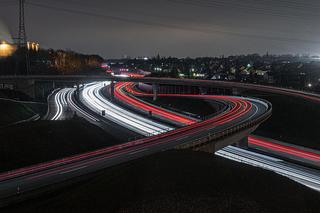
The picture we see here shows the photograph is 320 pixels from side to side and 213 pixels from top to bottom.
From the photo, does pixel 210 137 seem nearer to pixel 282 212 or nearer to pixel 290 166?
pixel 290 166

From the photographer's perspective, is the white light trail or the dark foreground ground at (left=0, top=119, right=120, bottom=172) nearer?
the dark foreground ground at (left=0, top=119, right=120, bottom=172)

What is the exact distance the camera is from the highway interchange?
26500 mm

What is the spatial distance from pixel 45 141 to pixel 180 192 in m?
23.5

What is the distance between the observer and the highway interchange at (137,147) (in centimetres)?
2650

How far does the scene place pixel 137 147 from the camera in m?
34.1

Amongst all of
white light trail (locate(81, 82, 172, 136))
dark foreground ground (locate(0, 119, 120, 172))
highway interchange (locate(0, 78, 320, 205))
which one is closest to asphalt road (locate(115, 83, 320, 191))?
highway interchange (locate(0, 78, 320, 205))

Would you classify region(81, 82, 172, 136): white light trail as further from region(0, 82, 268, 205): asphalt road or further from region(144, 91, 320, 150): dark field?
region(144, 91, 320, 150): dark field

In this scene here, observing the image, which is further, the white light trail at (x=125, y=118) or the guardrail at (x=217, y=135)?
the white light trail at (x=125, y=118)

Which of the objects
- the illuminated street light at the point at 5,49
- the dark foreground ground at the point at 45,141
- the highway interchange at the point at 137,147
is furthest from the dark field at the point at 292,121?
the illuminated street light at the point at 5,49

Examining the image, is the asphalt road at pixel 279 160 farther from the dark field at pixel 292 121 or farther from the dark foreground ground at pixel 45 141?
the dark foreground ground at pixel 45 141

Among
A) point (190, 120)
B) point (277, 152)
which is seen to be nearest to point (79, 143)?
point (190, 120)

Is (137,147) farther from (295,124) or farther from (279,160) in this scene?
(295,124)

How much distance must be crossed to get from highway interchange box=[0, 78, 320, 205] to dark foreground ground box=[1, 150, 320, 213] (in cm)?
264

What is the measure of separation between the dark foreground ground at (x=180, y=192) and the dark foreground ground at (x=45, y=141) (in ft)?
38.6
